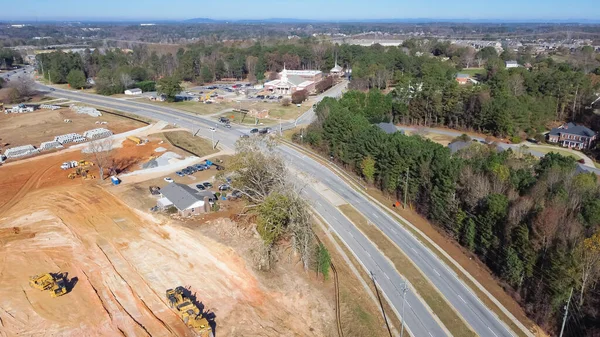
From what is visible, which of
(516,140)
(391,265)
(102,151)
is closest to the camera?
(391,265)

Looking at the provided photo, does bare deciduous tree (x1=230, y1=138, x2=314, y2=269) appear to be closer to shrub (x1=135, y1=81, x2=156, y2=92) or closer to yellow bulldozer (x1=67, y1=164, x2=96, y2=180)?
yellow bulldozer (x1=67, y1=164, x2=96, y2=180)

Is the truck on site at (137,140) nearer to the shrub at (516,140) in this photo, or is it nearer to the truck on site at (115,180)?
the truck on site at (115,180)

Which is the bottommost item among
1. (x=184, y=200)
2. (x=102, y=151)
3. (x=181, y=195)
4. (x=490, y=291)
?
(x=490, y=291)

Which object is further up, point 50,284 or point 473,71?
point 473,71

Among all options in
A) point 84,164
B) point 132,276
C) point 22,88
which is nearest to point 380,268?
point 132,276

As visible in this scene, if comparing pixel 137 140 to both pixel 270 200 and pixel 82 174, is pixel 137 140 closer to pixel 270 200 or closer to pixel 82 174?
pixel 82 174

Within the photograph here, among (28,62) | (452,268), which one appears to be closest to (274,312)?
(452,268)

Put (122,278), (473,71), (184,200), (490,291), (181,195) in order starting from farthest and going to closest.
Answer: (473,71)
(181,195)
(184,200)
(122,278)
(490,291)

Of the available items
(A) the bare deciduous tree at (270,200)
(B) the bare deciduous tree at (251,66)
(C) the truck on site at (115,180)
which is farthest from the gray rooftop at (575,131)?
(B) the bare deciduous tree at (251,66)
